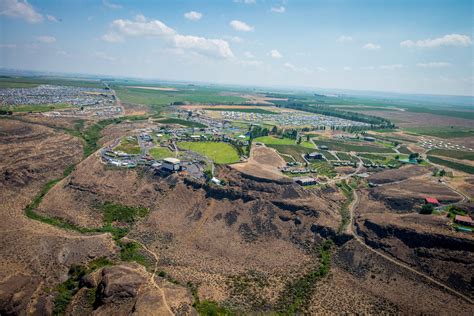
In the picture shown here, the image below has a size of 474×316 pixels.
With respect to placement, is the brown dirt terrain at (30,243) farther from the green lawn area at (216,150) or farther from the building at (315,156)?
the building at (315,156)

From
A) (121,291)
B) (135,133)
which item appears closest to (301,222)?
(121,291)

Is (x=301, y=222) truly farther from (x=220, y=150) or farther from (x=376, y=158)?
(x=376, y=158)

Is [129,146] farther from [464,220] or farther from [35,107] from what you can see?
[35,107]

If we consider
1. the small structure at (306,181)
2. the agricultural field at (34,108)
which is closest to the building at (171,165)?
the small structure at (306,181)

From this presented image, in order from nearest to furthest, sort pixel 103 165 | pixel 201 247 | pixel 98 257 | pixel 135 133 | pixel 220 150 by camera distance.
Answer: pixel 98 257 → pixel 201 247 → pixel 103 165 → pixel 220 150 → pixel 135 133

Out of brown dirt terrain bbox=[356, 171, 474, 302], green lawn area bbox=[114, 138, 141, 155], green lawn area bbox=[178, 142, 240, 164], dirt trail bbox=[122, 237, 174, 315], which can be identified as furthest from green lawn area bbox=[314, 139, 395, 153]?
dirt trail bbox=[122, 237, 174, 315]

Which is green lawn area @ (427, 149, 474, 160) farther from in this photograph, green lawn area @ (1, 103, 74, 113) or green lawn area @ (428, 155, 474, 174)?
green lawn area @ (1, 103, 74, 113)
